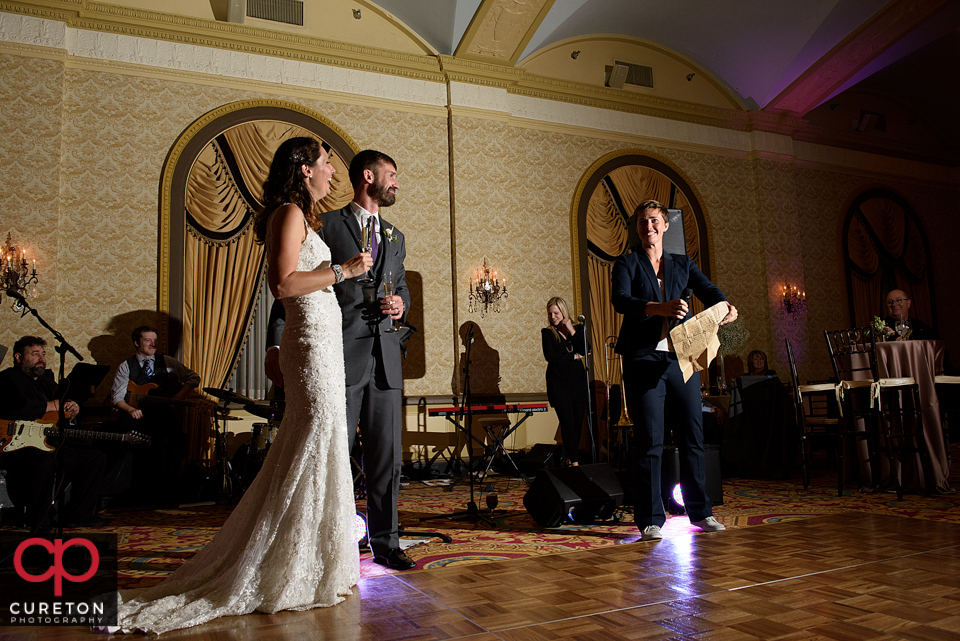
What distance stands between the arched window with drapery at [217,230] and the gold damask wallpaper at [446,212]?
0.48 feet

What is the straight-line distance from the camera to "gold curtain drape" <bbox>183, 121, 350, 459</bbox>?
6.03 metres

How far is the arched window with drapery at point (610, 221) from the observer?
297 inches

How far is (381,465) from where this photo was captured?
8.55 feet

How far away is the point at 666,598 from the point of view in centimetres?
199

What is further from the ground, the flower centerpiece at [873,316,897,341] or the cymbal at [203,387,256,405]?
the flower centerpiece at [873,316,897,341]

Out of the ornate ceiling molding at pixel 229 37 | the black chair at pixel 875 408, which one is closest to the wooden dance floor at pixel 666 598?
the black chair at pixel 875 408

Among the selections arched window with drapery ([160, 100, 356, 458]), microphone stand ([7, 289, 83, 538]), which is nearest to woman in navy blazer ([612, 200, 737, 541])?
microphone stand ([7, 289, 83, 538])

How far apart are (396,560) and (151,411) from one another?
343 cm

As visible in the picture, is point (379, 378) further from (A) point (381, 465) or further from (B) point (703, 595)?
(B) point (703, 595)

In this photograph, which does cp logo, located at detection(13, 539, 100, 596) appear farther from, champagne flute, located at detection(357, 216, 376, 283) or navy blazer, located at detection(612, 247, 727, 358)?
navy blazer, located at detection(612, 247, 727, 358)

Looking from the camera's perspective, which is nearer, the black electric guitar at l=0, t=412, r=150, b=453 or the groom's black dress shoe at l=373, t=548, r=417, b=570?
the groom's black dress shoe at l=373, t=548, r=417, b=570

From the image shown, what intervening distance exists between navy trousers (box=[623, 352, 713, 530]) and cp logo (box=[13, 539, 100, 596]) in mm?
2195

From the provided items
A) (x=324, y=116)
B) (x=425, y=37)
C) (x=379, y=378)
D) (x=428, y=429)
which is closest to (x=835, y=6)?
(x=425, y=37)

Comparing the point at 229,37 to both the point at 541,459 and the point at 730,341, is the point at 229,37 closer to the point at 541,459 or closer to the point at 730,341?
the point at 541,459
